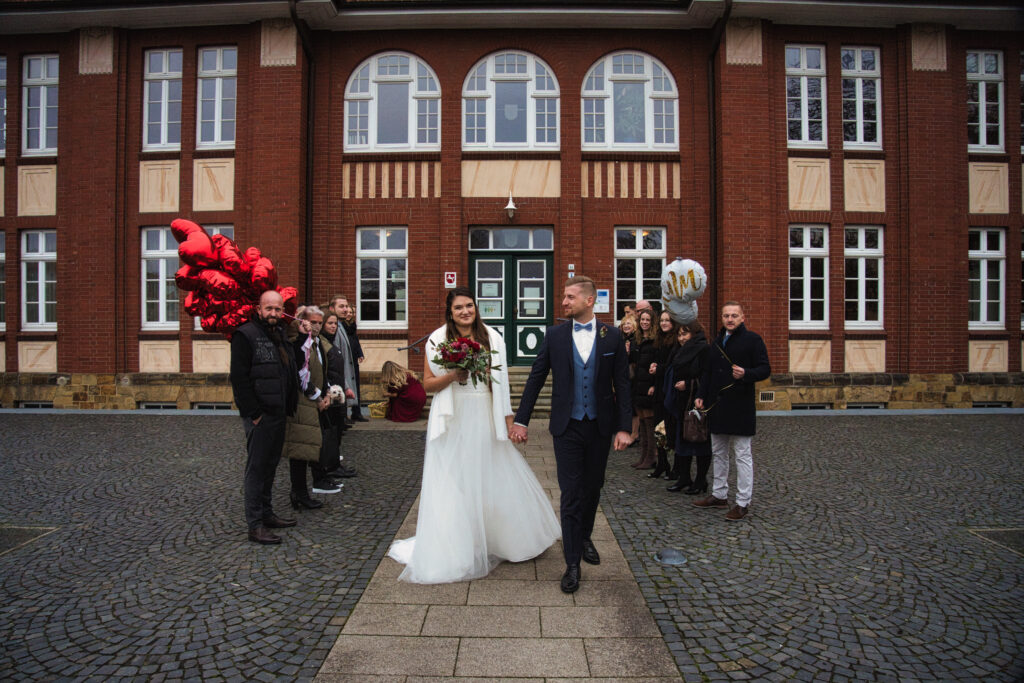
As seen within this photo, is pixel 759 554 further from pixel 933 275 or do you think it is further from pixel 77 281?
pixel 77 281

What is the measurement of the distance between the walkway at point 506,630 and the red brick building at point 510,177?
9785 mm

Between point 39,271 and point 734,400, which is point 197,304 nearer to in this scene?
point 734,400

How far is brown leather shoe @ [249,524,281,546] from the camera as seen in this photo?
474 cm

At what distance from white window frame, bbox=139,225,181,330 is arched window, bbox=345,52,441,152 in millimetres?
4694

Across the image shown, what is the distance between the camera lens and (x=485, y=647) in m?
3.14

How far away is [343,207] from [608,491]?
9.86m

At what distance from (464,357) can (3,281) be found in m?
15.2

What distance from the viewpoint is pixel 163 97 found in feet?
44.5

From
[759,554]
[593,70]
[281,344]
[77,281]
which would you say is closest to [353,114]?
[593,70]

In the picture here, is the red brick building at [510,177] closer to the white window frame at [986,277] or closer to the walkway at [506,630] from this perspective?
the white window frame at [986,277]

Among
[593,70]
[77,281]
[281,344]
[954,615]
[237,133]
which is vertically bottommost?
[954,615]

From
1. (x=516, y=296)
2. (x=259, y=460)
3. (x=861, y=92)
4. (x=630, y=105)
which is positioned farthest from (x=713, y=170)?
(x=259, y=460)

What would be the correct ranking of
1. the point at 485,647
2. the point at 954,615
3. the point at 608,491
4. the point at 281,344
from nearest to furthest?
the point at 485,647, the point at 954,615, the point at 281,344, the point at 608,491

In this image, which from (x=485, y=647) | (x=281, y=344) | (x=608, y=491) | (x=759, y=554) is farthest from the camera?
(x=608, y=491)
